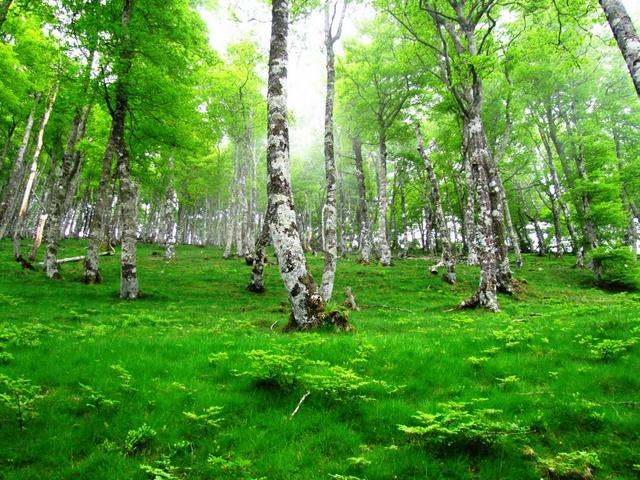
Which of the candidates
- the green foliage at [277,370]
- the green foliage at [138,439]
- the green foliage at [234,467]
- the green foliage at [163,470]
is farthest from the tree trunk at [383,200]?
the green foliage at [163,470]

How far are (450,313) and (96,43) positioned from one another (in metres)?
17.2

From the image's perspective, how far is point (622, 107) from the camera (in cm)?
2970

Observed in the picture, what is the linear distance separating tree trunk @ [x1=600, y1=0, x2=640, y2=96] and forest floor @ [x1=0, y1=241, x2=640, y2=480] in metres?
5.08

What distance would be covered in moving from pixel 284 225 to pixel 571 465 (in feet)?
24.3

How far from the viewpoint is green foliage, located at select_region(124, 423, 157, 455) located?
4457 millimetres

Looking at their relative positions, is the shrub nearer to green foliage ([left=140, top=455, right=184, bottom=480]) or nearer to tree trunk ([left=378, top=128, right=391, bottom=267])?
tree trunk ([left=378, top=128, right=391, bottom=267])

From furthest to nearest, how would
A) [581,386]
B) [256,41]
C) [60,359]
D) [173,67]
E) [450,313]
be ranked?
[256,41], [173,67], [450,313], [60,359], [581,386]

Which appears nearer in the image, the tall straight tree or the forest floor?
the forest floor

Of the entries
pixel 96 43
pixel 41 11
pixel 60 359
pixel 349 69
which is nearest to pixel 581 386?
pixel 60 359

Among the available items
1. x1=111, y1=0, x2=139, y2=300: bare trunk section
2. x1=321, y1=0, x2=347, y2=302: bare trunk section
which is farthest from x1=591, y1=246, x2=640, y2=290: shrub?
x1=111, y1=0, x2=139, y2=300: bare trunk section

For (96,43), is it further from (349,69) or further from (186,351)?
(349,69)

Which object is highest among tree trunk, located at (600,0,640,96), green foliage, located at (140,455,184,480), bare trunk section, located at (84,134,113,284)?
tree trunk, located at (600,0,640,96)

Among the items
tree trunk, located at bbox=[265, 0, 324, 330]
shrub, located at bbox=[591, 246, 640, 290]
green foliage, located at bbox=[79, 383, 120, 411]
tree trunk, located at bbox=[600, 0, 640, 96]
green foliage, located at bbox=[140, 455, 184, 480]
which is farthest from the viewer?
shrub, located at bbox=[591, 246, 640, 290]

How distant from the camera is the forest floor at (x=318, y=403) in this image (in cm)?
425
